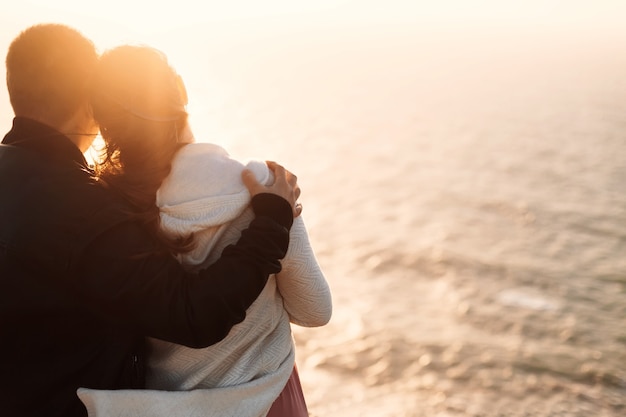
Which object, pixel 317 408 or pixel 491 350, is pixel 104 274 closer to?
pixel 317 408

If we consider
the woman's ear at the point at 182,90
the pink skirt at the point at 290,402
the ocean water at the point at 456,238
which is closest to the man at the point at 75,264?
the woman's ear at the point at 182,90

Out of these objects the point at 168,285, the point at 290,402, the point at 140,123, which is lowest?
the point at 290,402

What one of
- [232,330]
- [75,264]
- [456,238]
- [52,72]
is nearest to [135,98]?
[52,72]

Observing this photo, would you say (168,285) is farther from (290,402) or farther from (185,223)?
(290,402)

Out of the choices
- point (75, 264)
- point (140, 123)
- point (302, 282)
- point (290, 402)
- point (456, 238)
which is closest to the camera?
point (75, 264)

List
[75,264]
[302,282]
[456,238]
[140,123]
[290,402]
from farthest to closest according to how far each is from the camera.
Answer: [456,238], [290,402], [302,282], [140,123], [75,264]

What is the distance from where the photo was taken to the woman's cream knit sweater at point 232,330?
1.73 metres

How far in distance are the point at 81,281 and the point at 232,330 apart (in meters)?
0.35

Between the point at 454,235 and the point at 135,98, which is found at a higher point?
the point at 135,98

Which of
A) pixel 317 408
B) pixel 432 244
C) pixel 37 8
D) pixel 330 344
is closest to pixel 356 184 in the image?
pixel 432 244

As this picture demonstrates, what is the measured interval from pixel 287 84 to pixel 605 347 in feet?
49.2

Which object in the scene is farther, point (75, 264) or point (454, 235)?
point (454, 235)

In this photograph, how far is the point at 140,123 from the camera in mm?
1703

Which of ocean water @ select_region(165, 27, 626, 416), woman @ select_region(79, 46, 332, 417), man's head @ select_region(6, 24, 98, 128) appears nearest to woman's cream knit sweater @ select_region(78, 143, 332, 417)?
woman @ select_region(79, 46, 332, 417)
